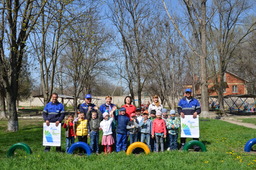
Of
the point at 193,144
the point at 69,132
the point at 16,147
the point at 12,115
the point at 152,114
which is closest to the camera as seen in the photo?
the point at 16,147

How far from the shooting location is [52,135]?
27.7 feet

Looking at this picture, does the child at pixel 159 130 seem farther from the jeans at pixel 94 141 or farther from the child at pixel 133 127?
the jeans at pixel 94 141

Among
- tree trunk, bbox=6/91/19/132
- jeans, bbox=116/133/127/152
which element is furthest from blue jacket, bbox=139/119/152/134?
tree trunk, bbox=6/91/19/132

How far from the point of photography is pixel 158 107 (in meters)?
9.59

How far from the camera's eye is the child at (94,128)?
27.9 ft

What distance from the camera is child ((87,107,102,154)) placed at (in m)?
8.50

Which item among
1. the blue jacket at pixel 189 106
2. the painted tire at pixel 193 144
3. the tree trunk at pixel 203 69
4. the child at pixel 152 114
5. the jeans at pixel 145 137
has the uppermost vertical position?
the tree trunk at pixel 203 69

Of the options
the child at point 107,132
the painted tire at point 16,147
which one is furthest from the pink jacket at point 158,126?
the painted tire at point 16,147

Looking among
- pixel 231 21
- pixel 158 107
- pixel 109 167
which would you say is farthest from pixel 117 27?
pixel 109 167

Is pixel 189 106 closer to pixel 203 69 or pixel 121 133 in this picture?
pixel 121 133

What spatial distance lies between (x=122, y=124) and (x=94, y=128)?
2.86ft

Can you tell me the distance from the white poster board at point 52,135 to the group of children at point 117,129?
26 cm

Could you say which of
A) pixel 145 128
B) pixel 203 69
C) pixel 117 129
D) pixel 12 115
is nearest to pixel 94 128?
pixel 117 129

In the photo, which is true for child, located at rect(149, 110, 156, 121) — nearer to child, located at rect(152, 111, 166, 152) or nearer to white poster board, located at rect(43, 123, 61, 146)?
child, located at rect(152, 111, 166, 152)
